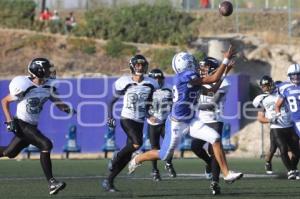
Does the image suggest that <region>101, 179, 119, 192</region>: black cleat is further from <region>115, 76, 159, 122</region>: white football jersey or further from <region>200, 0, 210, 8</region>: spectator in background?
<region>200, 0, 210, 8</region>: spectator in background

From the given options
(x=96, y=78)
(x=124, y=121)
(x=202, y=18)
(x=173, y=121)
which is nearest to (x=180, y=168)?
(x=124, y=121)

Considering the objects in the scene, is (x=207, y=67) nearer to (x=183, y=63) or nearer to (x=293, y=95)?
(x=183, y=63)

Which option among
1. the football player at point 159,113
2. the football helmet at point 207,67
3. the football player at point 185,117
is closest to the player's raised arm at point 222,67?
the football player at point 185,117

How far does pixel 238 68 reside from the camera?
32125 millimetres

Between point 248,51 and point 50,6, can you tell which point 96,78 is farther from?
point 50,6

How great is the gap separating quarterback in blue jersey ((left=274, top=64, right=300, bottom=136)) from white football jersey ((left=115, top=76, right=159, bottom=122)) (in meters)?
2.28

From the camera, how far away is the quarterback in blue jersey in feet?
48.1

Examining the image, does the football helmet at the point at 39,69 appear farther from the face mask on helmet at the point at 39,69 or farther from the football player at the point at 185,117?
the football player at the point at 185,117

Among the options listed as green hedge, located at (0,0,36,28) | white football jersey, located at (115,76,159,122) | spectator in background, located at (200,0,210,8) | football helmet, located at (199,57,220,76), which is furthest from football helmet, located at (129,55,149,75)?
spectator in background, located at (200,0,210,8)

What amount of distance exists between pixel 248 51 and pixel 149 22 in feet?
14.4

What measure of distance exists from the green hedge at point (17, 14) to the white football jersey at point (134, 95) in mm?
23770

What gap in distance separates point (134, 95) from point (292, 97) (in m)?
2.57

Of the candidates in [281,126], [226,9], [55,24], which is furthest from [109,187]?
[55,24]

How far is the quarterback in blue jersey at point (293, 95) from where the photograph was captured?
48.1ft
